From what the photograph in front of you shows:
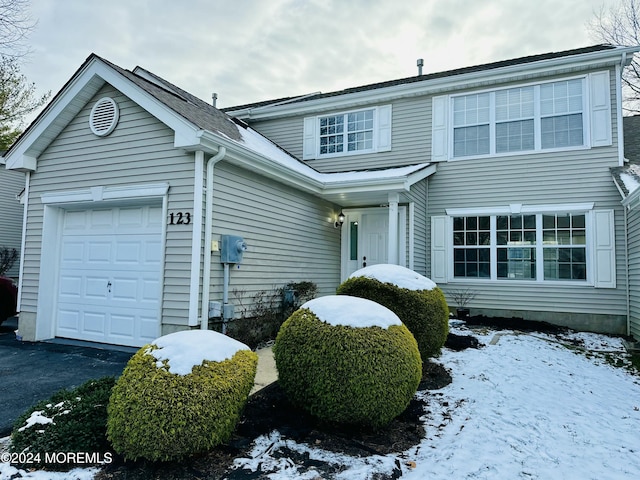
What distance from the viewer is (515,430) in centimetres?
327

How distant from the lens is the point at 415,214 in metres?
8.52

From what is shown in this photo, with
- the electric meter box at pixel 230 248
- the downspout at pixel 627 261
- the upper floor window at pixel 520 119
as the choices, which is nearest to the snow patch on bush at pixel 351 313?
the electric meter box at pixel 230 248

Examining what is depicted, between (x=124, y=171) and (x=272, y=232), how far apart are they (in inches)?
104

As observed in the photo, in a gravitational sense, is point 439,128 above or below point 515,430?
above

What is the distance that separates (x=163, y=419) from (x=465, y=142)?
339 inches

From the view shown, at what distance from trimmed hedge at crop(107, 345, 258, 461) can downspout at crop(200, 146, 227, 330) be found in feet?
8.53

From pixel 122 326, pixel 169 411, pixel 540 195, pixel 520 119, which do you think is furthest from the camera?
pixel 520 119

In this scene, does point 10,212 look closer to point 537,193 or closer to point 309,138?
point 309,138

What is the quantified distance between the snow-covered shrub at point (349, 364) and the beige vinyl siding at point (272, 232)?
8.69 ft

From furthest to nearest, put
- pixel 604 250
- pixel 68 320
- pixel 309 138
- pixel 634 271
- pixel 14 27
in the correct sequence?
pixel 309 138, pixel 14 27, pixel 604 250, pixel 634 271, pixel 68 320

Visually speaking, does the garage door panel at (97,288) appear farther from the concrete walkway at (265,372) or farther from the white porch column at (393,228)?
the white porch column at (393,228)

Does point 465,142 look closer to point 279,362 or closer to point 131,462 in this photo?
point 279,362

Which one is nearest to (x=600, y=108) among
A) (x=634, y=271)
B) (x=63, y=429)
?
(x=634, y=271)

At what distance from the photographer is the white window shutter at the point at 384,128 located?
958 centimetres
